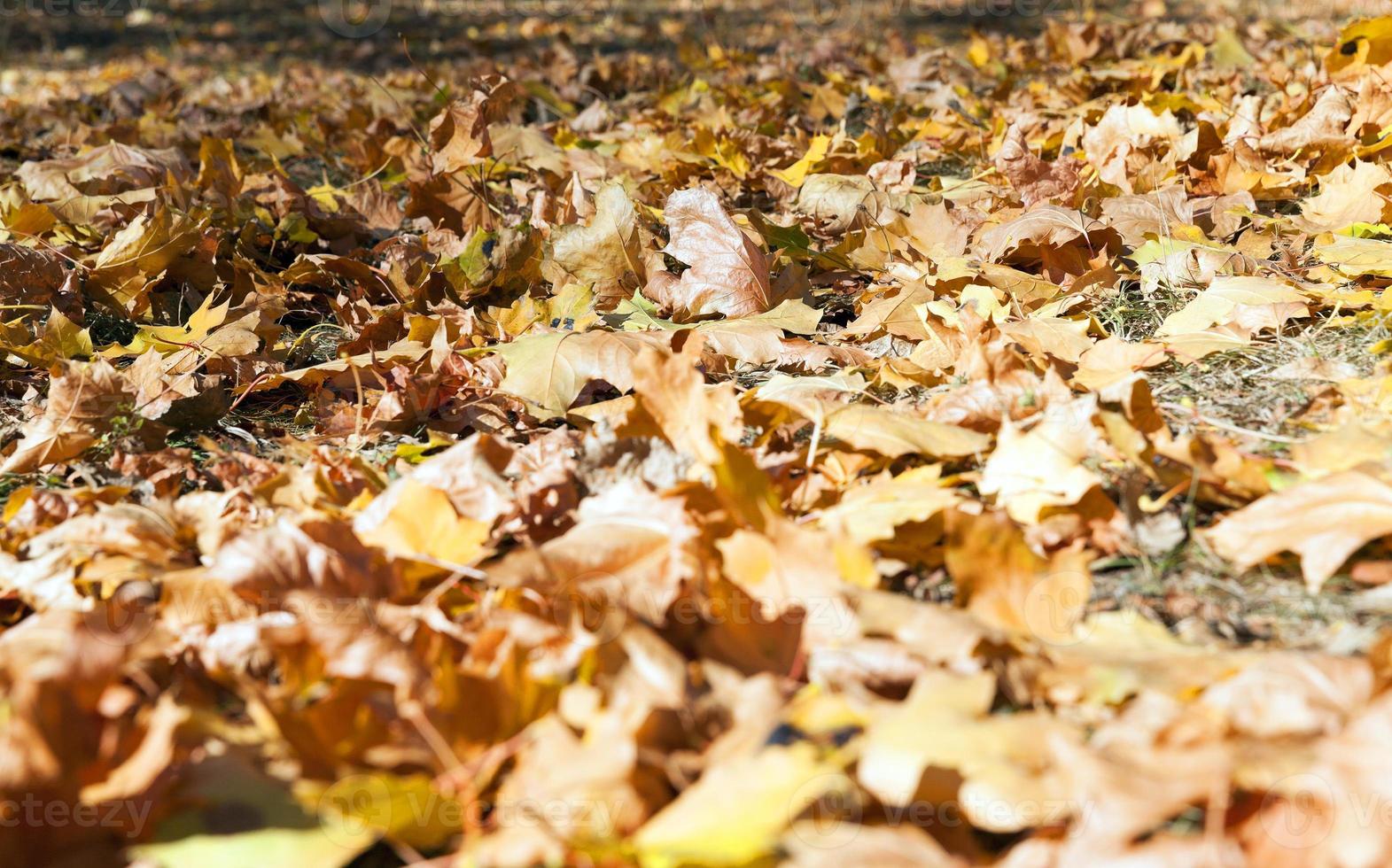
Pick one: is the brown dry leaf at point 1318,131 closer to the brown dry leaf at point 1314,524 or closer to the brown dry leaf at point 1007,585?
the brown dry leaf at point 1314,524

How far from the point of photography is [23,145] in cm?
346

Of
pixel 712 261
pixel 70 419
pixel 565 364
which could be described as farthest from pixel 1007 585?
pixel 70 419

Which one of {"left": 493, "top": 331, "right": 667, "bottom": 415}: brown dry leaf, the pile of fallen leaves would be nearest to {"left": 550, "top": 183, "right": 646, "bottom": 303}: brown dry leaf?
the pile of fallen leaves

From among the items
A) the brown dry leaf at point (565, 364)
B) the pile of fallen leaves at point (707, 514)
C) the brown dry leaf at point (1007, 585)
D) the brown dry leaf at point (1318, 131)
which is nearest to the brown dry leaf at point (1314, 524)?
the pile of fallen leaves at point (707, 514)

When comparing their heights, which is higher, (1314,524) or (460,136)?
(460,136)

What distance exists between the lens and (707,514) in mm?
999

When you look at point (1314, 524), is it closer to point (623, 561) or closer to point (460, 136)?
point (623, 561)

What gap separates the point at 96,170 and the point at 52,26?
8.19 m

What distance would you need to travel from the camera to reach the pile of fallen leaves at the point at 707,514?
0.70 metres

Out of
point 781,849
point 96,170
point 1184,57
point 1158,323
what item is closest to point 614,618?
point 781,849

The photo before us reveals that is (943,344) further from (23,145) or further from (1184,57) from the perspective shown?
(23,145)

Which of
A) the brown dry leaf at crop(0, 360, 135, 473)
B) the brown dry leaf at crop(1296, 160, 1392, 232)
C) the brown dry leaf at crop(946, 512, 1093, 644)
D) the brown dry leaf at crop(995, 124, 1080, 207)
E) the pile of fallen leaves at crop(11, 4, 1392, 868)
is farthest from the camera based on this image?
the brown dry leaf at crop(995, 124, 1080, 207)

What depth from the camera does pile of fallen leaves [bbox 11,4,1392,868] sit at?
702mm

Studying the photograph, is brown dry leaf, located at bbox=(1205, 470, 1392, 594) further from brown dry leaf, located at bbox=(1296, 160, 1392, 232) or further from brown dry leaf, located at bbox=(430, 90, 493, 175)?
brown dry leaf, located at bbox=(430, 90, 493, 175)
